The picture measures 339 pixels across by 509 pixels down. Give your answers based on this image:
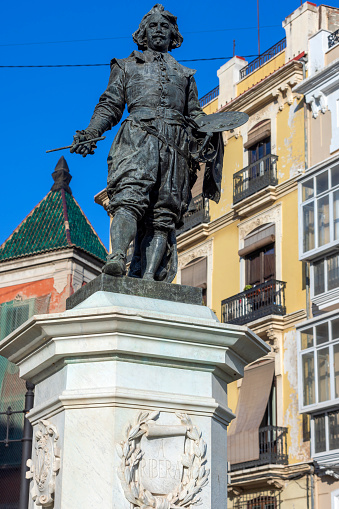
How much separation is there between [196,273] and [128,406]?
78.5ft

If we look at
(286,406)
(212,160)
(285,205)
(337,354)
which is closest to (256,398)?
(286,406)

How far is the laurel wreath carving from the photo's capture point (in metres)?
5.12

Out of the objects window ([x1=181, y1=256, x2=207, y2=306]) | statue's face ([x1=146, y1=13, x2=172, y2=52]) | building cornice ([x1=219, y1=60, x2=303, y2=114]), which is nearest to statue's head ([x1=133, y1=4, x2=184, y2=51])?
statue's face ([x1=146, y1=13, x2=172, y2=52])

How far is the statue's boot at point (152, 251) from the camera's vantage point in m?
6.14

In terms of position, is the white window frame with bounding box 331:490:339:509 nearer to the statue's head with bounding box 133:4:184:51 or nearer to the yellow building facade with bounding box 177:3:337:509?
the yellow building facade with bounding box 177:3:337:509

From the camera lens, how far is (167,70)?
658 cm

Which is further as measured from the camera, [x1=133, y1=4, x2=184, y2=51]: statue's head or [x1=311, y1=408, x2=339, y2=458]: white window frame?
[x1=311, y1=408, x2=339, y2=458]: white window frame

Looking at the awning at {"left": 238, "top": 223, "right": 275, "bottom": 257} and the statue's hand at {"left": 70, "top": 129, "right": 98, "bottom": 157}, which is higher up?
the awning at {"left": 238, "top": 223, "right": 275, "bottom": 257}

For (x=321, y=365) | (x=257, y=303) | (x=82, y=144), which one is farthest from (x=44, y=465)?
(x=257, y=303)

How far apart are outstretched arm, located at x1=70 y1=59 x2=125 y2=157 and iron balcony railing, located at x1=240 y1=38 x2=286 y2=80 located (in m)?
22.0

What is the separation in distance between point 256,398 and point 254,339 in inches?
754

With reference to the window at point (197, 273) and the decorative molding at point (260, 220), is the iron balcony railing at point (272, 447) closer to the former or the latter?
the window at point (197, 273)

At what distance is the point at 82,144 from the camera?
6.19 m

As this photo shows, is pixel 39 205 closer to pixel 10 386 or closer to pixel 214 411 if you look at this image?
pixel 10 386
